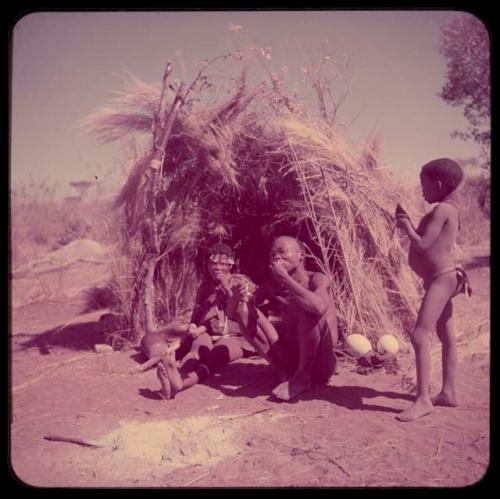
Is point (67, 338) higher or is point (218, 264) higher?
point (218, 264)

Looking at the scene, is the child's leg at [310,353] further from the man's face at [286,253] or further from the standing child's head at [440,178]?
the standing child's head at [440,178]

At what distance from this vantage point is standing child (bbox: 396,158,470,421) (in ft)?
10.0

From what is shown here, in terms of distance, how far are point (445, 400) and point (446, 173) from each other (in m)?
1.48

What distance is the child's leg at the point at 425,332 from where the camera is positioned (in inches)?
121

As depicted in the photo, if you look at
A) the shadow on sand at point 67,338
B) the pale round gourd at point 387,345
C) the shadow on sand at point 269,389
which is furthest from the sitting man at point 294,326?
the shadow on sand at point 67,338

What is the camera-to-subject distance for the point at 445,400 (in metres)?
3.32

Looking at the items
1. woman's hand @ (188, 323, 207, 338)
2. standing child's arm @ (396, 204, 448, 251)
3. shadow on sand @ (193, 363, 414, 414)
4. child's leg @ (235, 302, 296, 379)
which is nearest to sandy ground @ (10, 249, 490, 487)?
shadow on sand @ (193, 363, 414, 414)

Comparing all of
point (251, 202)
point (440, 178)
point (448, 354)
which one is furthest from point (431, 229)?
point (251, 202)

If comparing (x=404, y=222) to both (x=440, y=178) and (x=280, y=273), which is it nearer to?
(x=440, y=178)

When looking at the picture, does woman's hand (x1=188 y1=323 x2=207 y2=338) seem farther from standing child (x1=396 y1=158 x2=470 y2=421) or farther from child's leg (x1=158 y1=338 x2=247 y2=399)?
standing child (x1=396 y1=158 x2=470 y2=421)

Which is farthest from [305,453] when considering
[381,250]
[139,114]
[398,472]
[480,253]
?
[480,253]

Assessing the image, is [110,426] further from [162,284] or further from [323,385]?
[162,284]

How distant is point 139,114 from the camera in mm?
5008
